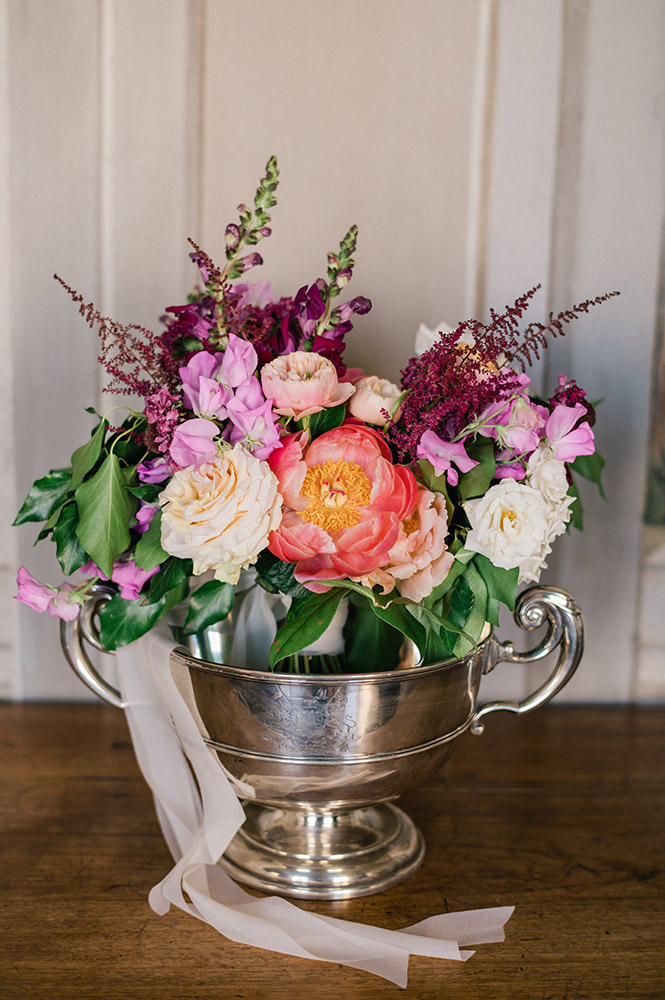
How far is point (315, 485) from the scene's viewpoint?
628mm

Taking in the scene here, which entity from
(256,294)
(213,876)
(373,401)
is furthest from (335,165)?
(213,876)

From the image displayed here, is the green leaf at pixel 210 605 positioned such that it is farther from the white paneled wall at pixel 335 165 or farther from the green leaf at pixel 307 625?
the white paneled wall at pixel 335 165

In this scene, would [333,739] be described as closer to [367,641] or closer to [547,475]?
[367,641]

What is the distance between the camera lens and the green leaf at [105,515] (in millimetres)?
674

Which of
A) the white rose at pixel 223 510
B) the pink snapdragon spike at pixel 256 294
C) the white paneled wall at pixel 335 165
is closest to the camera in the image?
the white rose at pixel 223 510

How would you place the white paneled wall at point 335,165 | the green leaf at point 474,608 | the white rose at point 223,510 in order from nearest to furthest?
the white rose at point 223,510 → the green leaf at point 474,608 → the white paneled wall at point 335,165

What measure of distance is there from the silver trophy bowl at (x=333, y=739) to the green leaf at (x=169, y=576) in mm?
67

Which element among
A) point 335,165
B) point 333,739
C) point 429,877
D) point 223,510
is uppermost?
point 335,165

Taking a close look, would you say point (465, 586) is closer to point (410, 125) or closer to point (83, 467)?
point (83, 467)

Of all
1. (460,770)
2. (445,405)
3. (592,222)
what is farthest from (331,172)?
(460,770)

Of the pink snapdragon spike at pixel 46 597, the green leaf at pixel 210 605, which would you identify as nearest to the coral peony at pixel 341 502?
the green leaf at pixel 210 605

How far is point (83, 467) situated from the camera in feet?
2.29

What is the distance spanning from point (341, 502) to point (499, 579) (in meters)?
0.17

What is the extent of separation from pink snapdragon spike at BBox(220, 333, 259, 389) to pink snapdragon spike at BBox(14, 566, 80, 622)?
0.26m
